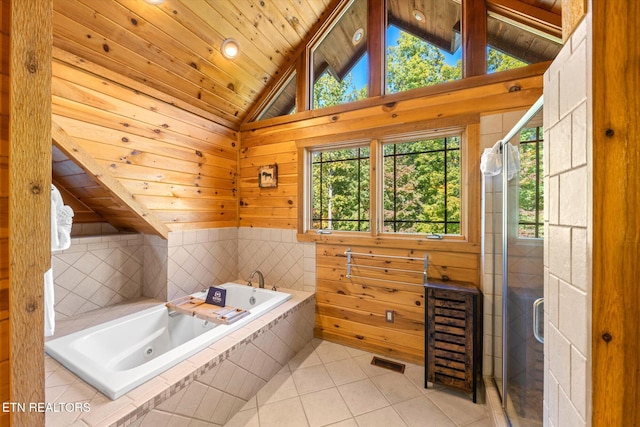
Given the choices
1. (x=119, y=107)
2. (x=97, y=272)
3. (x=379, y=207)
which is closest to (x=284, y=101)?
(x=119, y=107)

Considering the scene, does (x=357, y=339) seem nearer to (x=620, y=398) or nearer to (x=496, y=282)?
(x=496, y=282)

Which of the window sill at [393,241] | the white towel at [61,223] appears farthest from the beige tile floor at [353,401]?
the white towel at [61,223]

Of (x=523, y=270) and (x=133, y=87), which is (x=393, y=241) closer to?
(x=523, y=270)

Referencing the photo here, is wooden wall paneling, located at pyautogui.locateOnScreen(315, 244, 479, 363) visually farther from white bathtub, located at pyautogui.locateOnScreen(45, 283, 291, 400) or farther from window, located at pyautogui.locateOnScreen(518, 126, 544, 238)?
window, located at pyautogui.locateOnScreen(518, 126, 544, 238)

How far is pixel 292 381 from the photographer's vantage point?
83.4 inches

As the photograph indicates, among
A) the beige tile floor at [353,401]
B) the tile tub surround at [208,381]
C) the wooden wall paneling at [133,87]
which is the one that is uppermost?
the wooden wall paneling at [133,87]

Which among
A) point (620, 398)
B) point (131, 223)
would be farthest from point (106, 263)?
point (620, 398)

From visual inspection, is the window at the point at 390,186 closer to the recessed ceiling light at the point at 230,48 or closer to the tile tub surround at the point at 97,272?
the recessed ceiling light at the point at 230,48

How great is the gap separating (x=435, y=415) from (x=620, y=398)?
1.68 meters

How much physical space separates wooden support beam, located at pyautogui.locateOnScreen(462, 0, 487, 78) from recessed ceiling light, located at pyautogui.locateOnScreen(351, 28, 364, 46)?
980mm

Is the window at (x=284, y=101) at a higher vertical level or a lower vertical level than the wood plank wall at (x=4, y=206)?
higher

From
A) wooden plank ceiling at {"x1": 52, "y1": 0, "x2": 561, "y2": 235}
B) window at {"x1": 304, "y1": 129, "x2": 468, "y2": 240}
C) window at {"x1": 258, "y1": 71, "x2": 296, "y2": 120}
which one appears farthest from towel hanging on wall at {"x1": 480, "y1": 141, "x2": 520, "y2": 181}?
window at {"x1": 258, "y1": 71, "x2": 296, "y2": 120}

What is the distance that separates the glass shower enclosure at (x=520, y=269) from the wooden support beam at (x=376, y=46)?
1369 mm

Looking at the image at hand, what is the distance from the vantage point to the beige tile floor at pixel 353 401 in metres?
1.74
